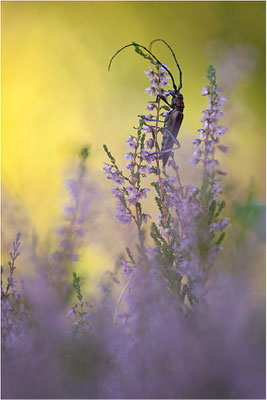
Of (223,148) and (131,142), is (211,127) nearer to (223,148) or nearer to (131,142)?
(223,148)

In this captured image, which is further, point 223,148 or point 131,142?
point 131,142

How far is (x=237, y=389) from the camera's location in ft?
1.36

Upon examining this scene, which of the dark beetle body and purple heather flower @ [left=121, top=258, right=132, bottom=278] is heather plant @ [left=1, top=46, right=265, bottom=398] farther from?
the dark beetle body

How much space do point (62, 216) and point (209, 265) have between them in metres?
0.49

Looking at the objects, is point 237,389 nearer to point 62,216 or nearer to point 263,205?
point 263,205

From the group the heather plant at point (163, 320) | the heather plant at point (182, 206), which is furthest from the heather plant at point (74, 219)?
the heather plant at point (182, 206)

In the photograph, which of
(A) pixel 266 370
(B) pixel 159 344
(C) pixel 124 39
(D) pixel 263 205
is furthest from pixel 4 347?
(C) pixel 124 39

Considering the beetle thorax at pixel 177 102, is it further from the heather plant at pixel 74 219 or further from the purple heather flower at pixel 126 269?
the purple heather flower at pixel 126 269

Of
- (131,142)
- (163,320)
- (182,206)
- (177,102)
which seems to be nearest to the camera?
(163,320)

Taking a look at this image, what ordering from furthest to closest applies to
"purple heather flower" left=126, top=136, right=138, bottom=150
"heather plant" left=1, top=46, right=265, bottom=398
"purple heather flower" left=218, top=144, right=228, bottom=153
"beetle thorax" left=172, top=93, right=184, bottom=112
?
1. "beetle thorax" left=172, top=93, right=184, bottom=112
2. "purple heather flower" left=126, top=136, right=138, bottom=150
3. "purple heather flower" left=218, top=144, right=228, bottom=153
4. "heather plant" left=1, top=46, right=265, bottom=398

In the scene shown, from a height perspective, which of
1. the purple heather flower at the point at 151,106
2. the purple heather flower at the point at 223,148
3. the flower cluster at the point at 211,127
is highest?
the purple heather flower at the point at 151,106

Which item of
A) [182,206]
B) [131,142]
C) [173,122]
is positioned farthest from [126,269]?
[173,122]

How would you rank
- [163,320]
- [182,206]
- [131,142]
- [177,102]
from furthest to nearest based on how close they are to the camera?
[177,102] → [131,142] → [182,206] → [163,320]

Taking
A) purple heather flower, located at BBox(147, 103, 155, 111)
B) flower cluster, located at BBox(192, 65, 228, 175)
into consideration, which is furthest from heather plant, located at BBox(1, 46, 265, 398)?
purple heather flower, located at BBox(147, 103, 155, 111)
